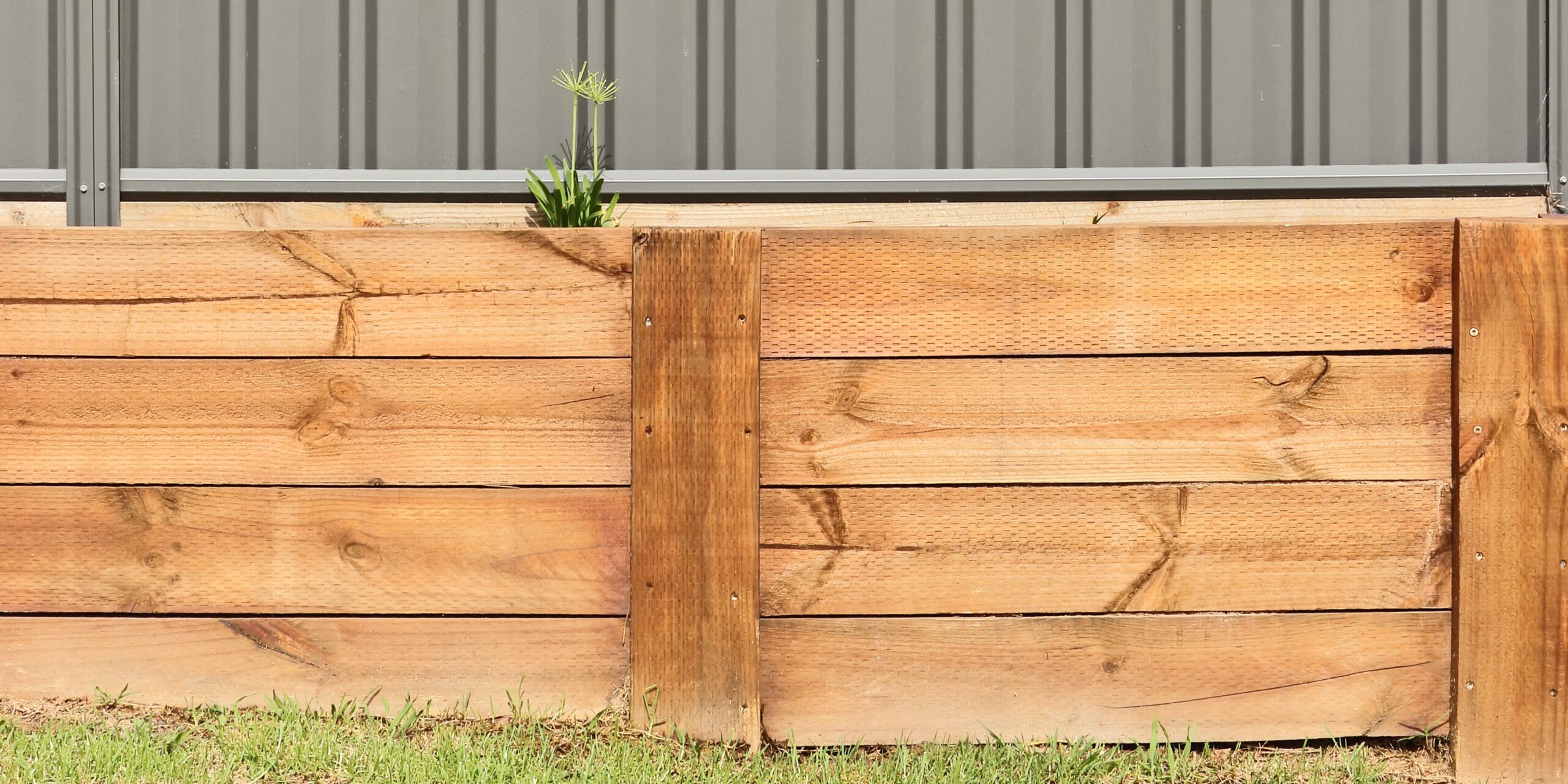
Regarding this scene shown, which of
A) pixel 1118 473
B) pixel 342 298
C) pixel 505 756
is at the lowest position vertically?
pixel 505 756

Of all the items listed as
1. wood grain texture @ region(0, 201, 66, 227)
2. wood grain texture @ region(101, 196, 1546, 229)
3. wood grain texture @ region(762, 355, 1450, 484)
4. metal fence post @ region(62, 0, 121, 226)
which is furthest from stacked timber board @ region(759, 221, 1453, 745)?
wood grain texture @ region(0, 201, 66, 227)

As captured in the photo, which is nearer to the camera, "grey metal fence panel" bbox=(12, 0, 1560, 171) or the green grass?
the green grass

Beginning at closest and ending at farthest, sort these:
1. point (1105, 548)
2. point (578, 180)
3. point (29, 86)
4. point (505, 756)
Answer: point (505, 756), point (1105, 548), point (578, 180), point (29, 86)

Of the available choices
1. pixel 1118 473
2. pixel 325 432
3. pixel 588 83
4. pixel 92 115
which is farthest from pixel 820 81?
pixel 92 115

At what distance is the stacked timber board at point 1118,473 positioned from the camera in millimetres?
2098

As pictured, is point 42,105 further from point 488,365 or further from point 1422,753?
point 1422,753

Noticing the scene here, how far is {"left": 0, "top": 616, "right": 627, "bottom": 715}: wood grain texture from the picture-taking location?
7.04 ft

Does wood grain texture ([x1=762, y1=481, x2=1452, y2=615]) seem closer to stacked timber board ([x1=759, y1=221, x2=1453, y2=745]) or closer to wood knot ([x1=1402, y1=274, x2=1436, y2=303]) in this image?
stacked timber board ([x1=759, y1=221, x2=1453, y2=745])

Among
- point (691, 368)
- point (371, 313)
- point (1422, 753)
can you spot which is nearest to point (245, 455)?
point (371, 313)

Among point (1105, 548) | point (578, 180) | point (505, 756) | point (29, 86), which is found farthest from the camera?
point (29, 86)

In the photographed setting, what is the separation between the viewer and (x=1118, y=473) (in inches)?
82.9

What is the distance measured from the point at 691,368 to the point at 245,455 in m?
1.04

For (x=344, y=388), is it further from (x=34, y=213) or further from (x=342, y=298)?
(x=34, y=213)

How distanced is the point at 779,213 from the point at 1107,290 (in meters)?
0.90
